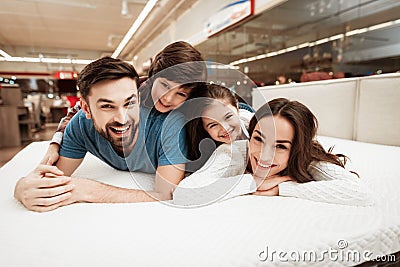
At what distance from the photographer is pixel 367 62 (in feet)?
8.00

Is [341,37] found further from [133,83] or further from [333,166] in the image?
[133,83]

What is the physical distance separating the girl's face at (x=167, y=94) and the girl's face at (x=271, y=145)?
295 millimetres

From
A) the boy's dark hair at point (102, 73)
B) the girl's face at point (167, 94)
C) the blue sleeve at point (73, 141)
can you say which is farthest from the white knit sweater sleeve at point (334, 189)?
the blue sleeve at point (73, 141)

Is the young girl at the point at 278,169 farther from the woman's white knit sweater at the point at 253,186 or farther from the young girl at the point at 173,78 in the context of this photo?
the young girl at the point at 173,78

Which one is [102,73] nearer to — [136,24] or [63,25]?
[136,24]

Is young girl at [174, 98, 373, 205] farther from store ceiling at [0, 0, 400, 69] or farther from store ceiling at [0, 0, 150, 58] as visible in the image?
store ceiling at [0, 0, 150, 58]

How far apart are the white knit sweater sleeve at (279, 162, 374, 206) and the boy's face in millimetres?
537

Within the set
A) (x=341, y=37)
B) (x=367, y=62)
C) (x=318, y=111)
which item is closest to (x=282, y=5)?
(x=341, y=37)

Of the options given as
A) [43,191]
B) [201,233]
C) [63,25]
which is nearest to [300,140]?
[201,233]

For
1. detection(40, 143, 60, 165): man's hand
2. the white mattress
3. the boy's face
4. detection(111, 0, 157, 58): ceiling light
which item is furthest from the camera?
detection(111, 0, 157, 58): ceiling light

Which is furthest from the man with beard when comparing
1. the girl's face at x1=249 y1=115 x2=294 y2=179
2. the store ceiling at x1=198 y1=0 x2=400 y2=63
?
the store ceiling at x1=198 y1=0 x2=400 y2=63

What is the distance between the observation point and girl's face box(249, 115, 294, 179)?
857mm

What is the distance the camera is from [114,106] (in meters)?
0.82

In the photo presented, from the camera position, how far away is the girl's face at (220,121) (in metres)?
0.98
